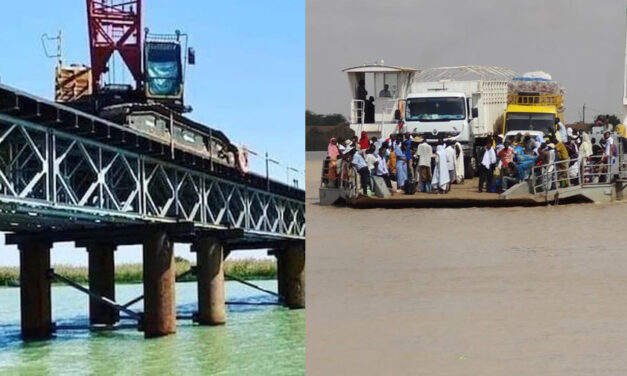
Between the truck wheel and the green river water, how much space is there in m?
2.61

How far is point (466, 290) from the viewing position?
9602 millimetres

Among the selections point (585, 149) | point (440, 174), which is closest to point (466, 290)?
point (440, 174)

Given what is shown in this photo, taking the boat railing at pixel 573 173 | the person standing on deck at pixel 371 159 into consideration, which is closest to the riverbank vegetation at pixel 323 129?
the person standing on deck at pixel 371 159

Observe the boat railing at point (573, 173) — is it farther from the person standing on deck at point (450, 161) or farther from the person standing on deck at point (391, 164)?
the person standing on deck at point (391, 164)

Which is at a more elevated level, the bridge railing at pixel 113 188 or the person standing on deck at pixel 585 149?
the person standing on deck at pixel 585 149

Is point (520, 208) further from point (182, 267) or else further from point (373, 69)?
point (182, 267)

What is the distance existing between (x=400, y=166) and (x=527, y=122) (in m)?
3.84

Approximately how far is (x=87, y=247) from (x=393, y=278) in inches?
201

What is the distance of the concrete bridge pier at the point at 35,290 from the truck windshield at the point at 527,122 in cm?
619

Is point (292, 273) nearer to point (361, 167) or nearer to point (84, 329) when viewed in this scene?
point (361, 167)

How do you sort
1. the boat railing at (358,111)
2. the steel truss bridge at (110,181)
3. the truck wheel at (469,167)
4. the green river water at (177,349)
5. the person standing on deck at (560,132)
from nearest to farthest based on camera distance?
the steel truss bridge at (110,181), the green river water at (177,349), the boat railing at (358,111), the truck wheel at (469,167), the person standing on deck at (560,132)

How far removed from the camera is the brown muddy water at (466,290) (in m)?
7.26

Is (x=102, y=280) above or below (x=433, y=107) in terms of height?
below

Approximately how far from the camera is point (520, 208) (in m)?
14.0
